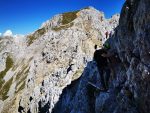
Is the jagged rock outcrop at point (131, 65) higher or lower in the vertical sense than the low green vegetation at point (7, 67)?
lower

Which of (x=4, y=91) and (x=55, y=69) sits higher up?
(x=55, y=69)

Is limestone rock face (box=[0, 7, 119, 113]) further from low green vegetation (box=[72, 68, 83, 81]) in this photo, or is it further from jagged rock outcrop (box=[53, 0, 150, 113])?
jagged rock outcrop (box=[53, 0, 150, 113])

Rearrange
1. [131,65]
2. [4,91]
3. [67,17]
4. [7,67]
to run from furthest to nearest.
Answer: [67,17] → [7,67] → [4,91] → [131,65]

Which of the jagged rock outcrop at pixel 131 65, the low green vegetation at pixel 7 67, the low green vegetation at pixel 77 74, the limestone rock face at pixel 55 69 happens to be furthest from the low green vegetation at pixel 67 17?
the jagged rock outcrop at pixel 131 65

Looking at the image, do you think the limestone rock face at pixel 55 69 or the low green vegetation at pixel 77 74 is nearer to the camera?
the low green vegetation at pixel 77 74

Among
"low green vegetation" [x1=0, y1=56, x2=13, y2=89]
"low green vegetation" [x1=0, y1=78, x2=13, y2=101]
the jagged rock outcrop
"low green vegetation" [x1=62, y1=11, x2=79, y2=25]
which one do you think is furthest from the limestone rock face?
"low green vegetation" [x1=62, y1=11, x2=79, y2=25]

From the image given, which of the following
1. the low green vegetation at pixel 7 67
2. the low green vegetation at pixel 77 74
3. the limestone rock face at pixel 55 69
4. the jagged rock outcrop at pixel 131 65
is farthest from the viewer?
the low green vegetation at pixel 7 67

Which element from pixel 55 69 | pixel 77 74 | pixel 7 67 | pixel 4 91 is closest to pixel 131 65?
pixel 77 74

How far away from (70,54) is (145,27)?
58.9 m

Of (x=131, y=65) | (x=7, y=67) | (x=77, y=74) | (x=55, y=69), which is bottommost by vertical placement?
(x=131, y=65)

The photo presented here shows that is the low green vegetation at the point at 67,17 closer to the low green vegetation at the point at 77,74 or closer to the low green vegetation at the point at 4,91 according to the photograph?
the low green vegetation at the point at 4,91

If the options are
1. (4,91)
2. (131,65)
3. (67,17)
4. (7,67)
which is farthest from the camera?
(67,17)

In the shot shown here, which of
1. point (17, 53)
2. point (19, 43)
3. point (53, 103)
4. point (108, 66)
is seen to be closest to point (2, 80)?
point (17, 53)

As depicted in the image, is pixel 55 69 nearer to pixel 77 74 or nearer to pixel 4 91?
pixel 77 74
